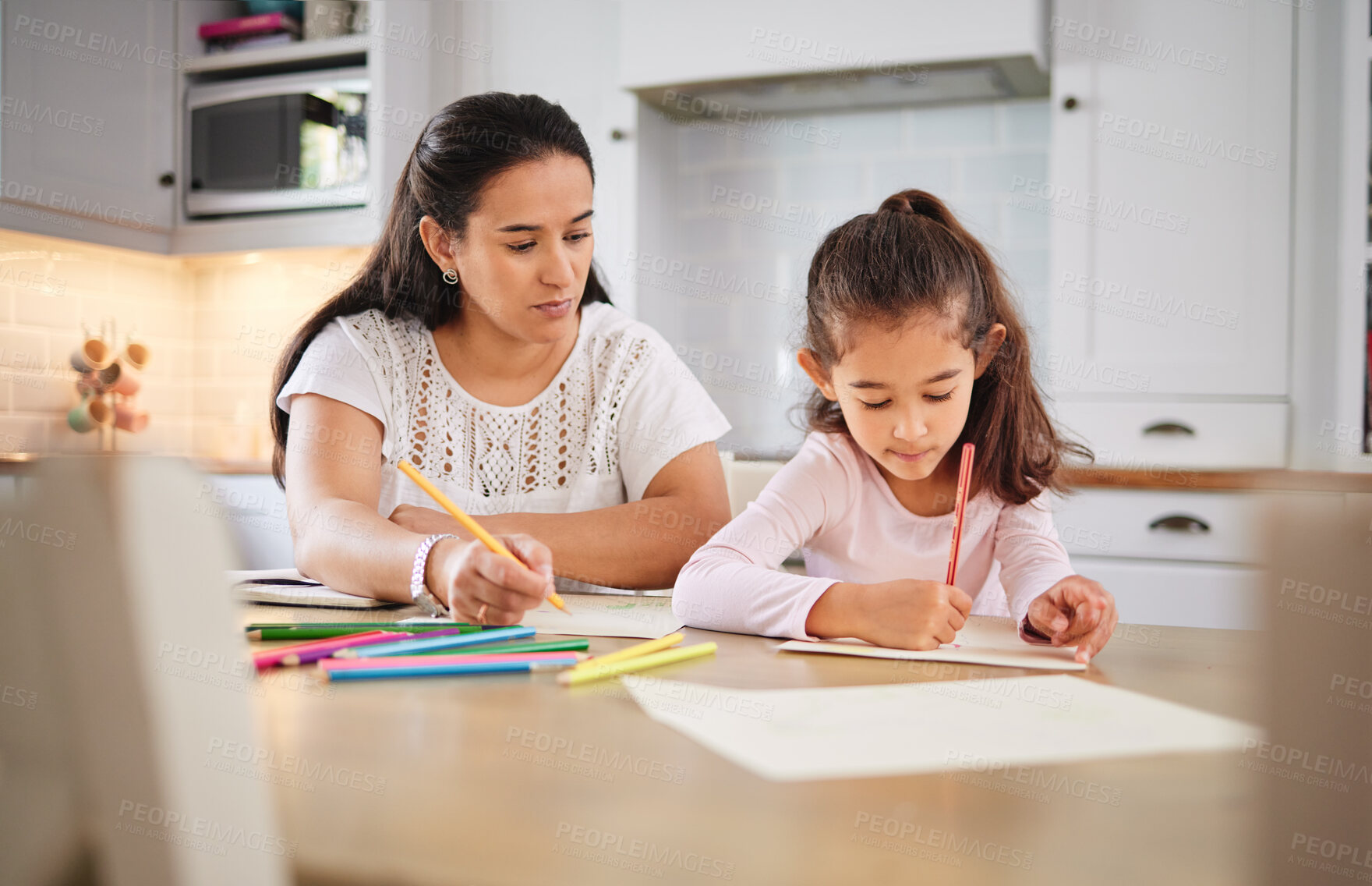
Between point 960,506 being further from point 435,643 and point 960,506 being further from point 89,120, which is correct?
point 89,120

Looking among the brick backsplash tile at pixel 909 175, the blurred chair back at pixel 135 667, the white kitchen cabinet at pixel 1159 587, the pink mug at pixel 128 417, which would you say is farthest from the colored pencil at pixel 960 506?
the pink mug at pixel 128 417

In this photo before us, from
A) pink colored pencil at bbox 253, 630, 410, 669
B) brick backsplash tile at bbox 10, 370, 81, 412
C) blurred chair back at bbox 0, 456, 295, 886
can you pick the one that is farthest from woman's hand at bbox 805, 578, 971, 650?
brick backsplash tile at bbox 10, 370, 81, 412

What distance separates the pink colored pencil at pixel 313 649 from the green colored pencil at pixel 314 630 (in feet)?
0.04

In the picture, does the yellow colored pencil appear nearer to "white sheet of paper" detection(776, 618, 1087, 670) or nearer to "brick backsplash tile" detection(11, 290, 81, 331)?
"white sheet of paper" detection(776, 618, 1087, 670)

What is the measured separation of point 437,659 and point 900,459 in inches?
21.4

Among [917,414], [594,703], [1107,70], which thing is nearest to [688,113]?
[1107,70]

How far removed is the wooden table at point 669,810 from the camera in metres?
0.35

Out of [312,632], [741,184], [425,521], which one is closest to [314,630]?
[312,632]

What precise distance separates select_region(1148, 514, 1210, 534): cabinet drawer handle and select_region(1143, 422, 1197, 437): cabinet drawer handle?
9.1 inches

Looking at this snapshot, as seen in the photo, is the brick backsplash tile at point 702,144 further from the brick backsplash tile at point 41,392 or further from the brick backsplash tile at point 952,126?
the brick backsplash tile at point 41,392

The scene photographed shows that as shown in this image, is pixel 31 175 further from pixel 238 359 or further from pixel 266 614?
pixel 266 614

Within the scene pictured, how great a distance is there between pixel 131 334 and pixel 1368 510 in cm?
331

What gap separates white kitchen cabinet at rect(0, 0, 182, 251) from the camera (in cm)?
252

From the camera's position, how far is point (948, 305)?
3.38 feet
